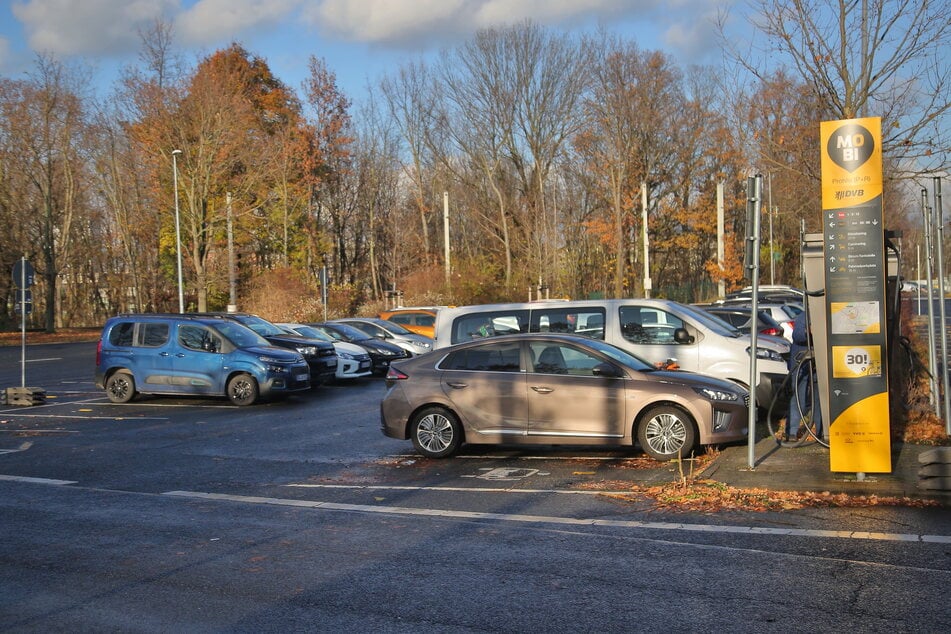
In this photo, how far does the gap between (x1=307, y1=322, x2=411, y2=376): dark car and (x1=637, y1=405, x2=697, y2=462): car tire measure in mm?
14276

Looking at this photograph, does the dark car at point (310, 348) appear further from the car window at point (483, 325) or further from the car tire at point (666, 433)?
the car tire at point (666, 433)

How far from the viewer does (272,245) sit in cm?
5741

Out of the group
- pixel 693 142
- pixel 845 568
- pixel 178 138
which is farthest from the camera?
pixel 693 142

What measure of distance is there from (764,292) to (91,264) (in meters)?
46.3

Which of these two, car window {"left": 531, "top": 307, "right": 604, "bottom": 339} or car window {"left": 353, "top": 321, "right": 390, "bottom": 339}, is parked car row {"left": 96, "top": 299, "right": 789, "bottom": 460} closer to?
car window {"left": 531, "top": 307, "right": 604, "bottom": 339}

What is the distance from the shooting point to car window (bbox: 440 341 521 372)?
38.0ft

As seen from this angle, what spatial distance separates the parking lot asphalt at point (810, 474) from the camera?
8.60 metres

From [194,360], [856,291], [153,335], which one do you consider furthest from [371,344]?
[856,291]

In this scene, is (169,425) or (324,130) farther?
(324,130)

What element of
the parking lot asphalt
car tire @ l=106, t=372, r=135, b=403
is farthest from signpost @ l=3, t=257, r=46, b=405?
the parking lot asphalt

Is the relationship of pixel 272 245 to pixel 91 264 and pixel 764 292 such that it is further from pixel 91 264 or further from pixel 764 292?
pixel 764 292

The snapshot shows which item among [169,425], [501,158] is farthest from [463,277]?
[169,425]

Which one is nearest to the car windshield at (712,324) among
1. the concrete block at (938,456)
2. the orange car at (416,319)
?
the concrete block at (938,456)

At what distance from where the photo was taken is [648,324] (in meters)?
14.3
